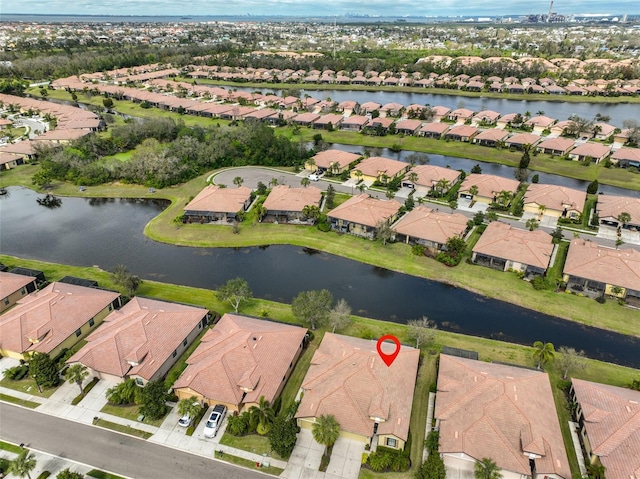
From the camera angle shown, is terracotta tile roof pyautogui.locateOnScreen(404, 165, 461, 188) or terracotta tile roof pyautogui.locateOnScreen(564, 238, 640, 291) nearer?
terracotta tile roof pyautogui.locateOnScreen(564, 238, 640, 291)

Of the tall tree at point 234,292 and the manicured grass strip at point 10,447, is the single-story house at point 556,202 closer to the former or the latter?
→ the tall tree at point 234,292

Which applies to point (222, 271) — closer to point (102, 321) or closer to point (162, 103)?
point (102, 321)

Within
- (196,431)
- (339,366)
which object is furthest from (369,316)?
(196,431)

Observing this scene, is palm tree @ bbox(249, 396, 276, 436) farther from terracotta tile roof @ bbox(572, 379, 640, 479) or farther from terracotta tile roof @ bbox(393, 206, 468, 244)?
terracotta tile roof @ bbox(393, 206, 468, 244)

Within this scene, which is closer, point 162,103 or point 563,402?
point 563,402

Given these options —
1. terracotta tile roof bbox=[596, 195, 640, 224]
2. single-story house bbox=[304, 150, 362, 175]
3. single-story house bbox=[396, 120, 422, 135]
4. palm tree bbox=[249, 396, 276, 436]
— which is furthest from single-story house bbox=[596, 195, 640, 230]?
palm tree bbox=[249, 396, 276, 436]

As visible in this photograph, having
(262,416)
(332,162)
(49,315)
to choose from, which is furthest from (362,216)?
(49,315)
